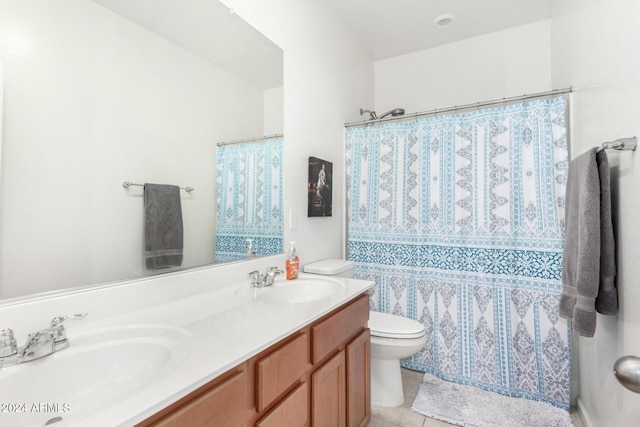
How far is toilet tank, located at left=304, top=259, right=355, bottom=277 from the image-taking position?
1.78m

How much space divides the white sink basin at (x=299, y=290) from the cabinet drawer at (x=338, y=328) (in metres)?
0.12

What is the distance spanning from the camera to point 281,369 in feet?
2.94

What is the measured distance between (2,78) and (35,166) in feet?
0.73

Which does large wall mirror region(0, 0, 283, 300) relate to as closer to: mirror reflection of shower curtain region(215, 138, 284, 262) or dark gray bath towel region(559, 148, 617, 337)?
mirror reflection of shower curtain region(215, 138, 284, 262)

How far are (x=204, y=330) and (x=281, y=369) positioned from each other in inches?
10.3

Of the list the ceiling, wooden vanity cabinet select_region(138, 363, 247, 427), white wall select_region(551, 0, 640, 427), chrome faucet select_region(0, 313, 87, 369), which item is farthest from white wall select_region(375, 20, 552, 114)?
chrome faucet select_region(0, 313, 87, 369)

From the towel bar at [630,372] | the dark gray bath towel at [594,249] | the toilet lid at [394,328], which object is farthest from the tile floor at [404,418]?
the towel bar at [630,372]

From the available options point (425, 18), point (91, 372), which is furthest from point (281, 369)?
point (425, 18)

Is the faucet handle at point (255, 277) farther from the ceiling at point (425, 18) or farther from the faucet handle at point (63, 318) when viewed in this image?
the ceiling at point (425, 18)

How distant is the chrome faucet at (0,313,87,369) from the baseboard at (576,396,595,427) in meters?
2.30

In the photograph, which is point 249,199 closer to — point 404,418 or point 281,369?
point 281,369

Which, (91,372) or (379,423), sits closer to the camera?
(91,372)

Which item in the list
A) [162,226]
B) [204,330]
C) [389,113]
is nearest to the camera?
[204,330]

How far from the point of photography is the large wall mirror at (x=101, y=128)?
30.6 inches
